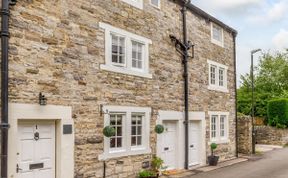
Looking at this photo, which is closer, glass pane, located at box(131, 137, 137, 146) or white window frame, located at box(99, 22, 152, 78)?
white window frame, located at box(99, 22, 152, 78)

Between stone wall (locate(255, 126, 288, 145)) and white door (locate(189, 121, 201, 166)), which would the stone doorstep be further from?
stone wall (locate(255, 126, 288, 145))

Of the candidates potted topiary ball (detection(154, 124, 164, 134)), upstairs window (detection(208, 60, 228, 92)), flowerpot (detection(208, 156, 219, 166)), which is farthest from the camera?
upstairs window (detection(208, 60, 228, 92))

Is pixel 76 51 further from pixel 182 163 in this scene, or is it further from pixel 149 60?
pixel 182 163

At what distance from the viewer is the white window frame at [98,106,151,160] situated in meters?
12.3

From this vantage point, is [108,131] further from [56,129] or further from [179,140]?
[179,140]

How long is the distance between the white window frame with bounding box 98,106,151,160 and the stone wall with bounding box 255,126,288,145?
1972 centimetres

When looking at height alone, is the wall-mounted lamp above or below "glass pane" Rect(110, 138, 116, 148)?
above

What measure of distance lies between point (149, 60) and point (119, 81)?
6.59 feet

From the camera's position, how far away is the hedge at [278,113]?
102 ft

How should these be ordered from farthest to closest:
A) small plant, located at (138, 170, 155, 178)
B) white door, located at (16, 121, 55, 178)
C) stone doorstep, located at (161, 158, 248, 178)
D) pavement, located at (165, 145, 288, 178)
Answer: pavement, located at (165, 145, 288, 178) < stone doorstep, located at (161, 158, 248, 178) < small plant, located at (138, 170, 155, 178) < white door, located at (16, 121, 55, 178)

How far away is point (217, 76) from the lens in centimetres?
2036

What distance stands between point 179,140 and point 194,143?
1784 millimetres

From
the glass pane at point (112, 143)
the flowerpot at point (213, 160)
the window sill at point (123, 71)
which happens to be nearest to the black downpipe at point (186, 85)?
the flowerpot at point (213, 160)

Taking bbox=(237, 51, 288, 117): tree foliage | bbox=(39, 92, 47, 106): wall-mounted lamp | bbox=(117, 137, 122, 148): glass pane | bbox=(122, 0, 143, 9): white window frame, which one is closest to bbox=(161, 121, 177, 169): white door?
bbox=(117, 137, 122, 148): glass pane
